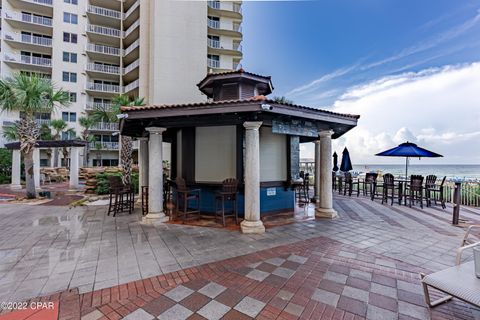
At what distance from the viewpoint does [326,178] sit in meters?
6.26

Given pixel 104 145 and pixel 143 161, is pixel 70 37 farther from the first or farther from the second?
pixel 143 161

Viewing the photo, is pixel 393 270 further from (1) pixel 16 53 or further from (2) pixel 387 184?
(1) pixel 16 53

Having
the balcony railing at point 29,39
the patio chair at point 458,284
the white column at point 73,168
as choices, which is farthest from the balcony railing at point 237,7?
the patio chair at point 458,284

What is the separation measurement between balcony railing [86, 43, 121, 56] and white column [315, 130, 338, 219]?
26.3m

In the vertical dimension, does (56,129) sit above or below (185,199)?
above

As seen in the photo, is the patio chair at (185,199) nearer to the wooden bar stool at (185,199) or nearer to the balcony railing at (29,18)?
the wooden bar stool at (185,199)

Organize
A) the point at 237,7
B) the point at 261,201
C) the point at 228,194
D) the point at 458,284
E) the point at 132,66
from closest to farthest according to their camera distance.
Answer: the point at 458,284
the point at 228,194
the point at 261,201
the point at 132,66
the point at 237,7

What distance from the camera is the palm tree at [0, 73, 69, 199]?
8.93 m

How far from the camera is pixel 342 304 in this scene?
242 centimetres

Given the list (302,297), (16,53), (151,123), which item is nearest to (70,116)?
(16,53)

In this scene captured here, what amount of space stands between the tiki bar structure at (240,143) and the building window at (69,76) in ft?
75.9

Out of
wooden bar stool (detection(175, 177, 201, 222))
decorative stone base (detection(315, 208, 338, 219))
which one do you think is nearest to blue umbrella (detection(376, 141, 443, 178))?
decorative stone base (detection(315, 208, 338, 219))

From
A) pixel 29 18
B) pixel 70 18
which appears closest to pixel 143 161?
pixel 70 18

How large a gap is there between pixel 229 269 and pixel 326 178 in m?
4.25
